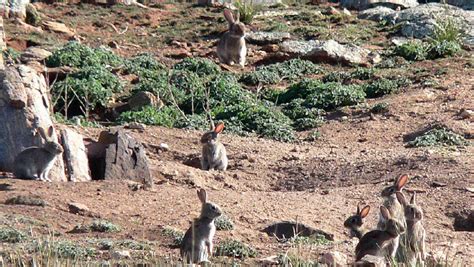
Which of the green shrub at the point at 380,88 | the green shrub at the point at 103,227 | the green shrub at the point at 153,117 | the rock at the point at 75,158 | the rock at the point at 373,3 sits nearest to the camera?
the green shrub at the point at 103,227

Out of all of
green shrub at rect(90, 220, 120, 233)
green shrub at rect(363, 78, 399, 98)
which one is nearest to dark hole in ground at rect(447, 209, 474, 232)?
green shrub at rect(90, 220, 120, 233)

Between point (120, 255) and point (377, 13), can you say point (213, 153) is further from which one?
point (377, 13)

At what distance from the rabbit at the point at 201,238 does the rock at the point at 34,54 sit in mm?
10165

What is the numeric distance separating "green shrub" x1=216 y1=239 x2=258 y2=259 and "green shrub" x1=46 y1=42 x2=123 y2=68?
34.1 feet

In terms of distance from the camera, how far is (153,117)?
1684 centimetres

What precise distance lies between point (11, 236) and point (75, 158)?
3329mm

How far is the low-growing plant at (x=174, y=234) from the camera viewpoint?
10326 mm

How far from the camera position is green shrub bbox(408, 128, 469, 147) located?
15258 mm

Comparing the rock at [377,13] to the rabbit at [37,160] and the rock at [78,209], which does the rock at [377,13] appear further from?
the rock at [78,209]

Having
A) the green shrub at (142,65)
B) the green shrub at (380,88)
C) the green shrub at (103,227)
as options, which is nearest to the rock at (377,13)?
the green shrub at (142,65)

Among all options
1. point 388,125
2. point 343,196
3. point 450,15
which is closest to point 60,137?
point 343,196

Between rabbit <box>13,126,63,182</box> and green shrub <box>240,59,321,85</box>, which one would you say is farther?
green shrub <box>240,59,321,85</box>

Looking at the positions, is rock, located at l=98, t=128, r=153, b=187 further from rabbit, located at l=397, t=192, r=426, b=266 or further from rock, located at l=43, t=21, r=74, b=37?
rock, located at l=43, t=21, r=74, b=37

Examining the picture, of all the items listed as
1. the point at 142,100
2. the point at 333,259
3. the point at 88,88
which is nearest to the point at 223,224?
the point at 333,259
